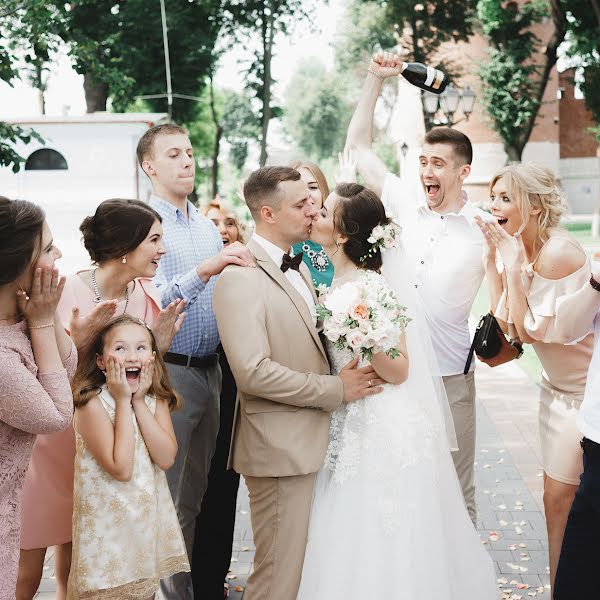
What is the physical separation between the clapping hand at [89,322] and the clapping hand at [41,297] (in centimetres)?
72

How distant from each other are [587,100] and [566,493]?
33.3 metres

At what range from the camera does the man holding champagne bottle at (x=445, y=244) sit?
4523 millimetres

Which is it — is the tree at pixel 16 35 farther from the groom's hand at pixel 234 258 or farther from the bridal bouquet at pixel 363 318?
the bridal bouquet at pixel 363 318

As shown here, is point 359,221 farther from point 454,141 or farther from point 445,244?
point 454,141

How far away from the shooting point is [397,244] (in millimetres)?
3723

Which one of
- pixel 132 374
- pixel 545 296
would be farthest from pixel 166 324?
pixel 545 296

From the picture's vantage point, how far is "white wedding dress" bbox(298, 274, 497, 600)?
135 inches

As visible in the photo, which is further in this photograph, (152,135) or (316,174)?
(316,174)

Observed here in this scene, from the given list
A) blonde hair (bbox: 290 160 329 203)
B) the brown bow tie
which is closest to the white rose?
the brown bow tie

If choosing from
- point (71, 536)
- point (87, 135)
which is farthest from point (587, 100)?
point (71, 536)

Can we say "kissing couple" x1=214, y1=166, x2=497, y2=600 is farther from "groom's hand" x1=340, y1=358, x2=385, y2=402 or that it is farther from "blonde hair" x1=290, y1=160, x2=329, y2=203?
"blonde hair" x1=290, y1=160, x2=329, y2=203

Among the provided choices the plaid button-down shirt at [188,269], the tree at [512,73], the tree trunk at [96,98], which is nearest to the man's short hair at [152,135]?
the plaid button-down shirt at [188,269]

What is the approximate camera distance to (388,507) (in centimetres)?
349

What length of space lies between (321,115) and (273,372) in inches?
2743
